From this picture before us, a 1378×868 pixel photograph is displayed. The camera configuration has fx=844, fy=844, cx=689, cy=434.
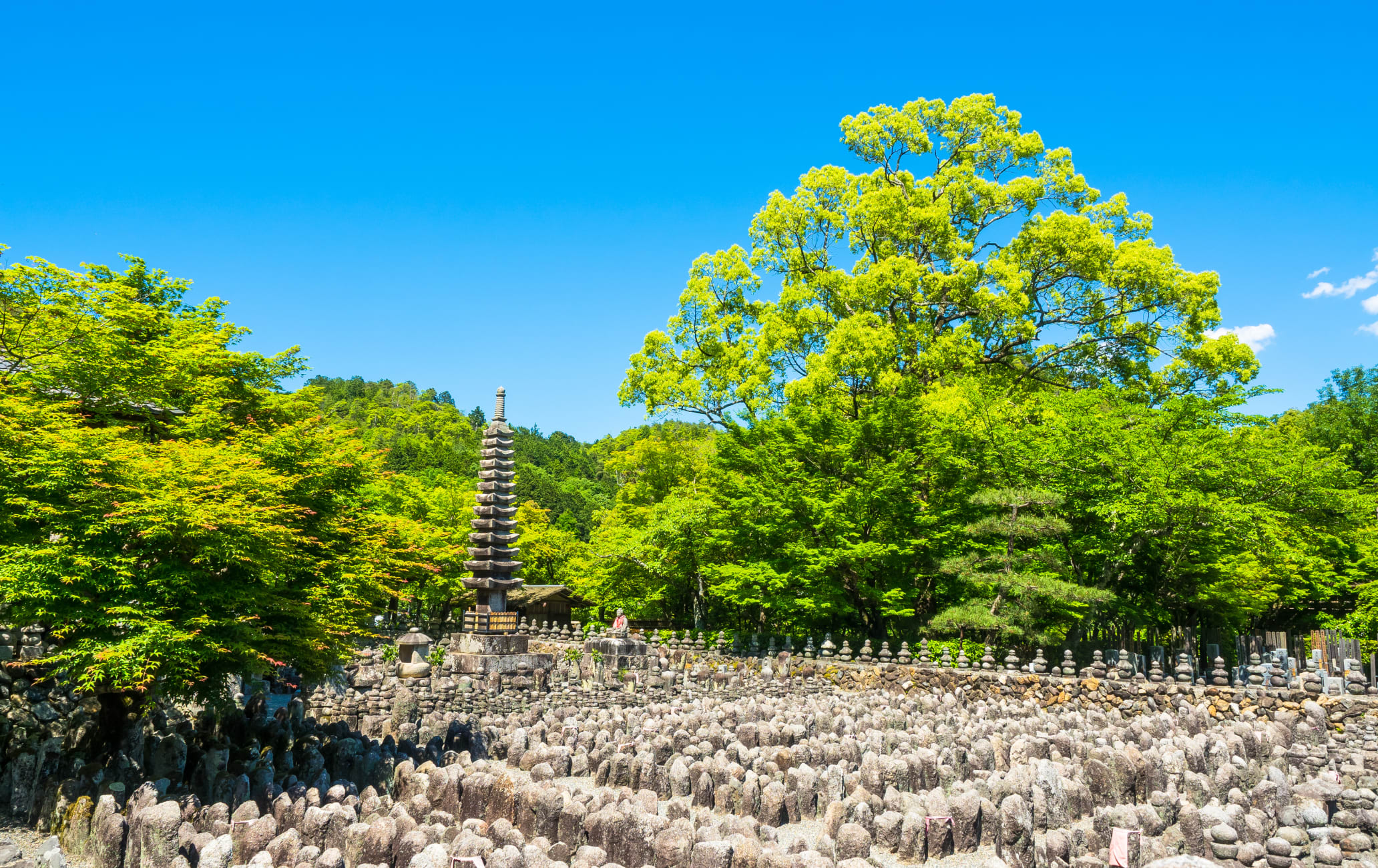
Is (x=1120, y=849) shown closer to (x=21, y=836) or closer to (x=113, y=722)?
(x=21, y=836)

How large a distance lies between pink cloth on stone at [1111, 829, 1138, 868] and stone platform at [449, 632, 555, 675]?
16.3 metres

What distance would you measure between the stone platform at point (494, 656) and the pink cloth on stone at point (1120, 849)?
53.3 feet

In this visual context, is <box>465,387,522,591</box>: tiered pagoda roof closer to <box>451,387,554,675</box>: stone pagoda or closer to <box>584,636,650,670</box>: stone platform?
<box>451,387,554,675</box>: stone pagoda

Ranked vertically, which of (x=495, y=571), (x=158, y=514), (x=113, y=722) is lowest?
(x=113, y=722)

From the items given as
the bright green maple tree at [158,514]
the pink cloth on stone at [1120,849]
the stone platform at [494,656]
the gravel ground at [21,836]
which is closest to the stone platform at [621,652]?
the stone platform at [494,656]

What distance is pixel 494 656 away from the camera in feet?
75.2

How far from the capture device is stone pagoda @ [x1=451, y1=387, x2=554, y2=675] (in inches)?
902

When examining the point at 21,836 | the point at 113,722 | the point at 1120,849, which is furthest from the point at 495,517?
the point at 1120,849

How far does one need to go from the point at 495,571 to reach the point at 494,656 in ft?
8.66

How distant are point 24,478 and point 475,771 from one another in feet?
19.8

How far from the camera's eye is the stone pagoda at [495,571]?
22.9 meters

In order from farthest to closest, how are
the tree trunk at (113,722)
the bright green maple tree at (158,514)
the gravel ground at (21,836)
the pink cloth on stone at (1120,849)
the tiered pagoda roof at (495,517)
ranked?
the tiered pagoda roof at (495,517) → the tree trunk at (113,722) → the bright green maple tree at (158,514) → the gravel ground at (21,836) → the pink cloth on stone at (1120,849)

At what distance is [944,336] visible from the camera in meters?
26.7

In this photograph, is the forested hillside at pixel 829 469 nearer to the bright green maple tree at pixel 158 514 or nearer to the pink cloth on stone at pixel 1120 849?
the bright green maple tree at pixel 158 514
